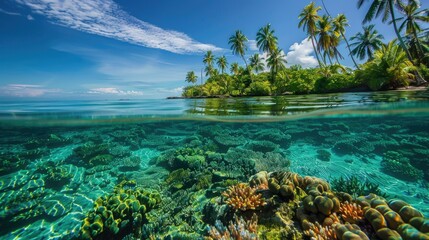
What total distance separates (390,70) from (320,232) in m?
24.1

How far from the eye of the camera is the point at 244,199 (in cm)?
521

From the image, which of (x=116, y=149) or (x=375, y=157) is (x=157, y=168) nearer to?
(x=116, y=149)

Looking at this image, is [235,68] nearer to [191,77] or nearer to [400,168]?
[191,77]

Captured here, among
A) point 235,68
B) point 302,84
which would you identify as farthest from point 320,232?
point 235,68

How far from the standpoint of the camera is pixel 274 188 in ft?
17.5

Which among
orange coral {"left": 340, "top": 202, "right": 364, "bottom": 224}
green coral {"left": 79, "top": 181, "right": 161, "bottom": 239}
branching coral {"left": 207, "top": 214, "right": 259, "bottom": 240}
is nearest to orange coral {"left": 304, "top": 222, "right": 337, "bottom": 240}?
orange coral {"left": 340, "top": 202, "right": 364, "bottom": 224}

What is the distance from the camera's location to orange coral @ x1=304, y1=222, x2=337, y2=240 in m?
3.87

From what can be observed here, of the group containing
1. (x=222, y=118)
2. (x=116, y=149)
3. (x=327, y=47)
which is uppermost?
(x=327, y=47)

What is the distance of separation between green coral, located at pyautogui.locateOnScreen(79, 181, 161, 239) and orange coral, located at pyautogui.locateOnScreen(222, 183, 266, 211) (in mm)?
3053

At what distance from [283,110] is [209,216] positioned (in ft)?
33.0

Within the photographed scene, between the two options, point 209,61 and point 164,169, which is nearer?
point 164,169

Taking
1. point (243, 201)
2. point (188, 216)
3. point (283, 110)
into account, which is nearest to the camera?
point (243, 201)

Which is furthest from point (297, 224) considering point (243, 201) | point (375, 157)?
point (375, 157)

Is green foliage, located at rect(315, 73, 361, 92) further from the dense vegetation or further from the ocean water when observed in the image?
the ocean water
